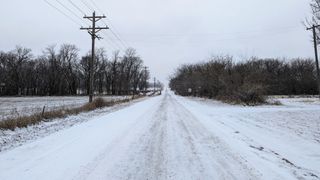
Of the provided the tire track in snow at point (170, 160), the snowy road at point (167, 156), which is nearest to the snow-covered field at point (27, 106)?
the snowy road at point (167, 156)

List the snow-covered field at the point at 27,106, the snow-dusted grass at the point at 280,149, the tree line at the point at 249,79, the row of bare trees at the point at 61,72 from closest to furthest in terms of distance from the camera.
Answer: the snow-dusted grass at the point at 280,149 < the snow-covered field at the point at 27,106 < the tree line at the point at 249,79 < the row of bare trees at the point at 61,72

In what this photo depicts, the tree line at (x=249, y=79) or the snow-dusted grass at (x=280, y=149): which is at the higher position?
the tree line at (x=249, y=79)

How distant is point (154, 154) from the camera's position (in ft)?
29.1

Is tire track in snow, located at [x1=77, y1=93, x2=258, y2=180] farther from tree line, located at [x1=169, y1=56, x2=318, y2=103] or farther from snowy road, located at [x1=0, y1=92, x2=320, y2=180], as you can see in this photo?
tree line, located at [x1=169, y1=56, x2=318, y2=103]

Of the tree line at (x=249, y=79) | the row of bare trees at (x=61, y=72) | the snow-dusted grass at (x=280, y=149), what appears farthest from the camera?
the row of bare trees at (x=61, y=72)

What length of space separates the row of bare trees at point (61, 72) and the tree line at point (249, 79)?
38488mm

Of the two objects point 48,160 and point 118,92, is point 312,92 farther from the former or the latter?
point 48,160

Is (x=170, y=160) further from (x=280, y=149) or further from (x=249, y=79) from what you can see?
(x=249, y=79)

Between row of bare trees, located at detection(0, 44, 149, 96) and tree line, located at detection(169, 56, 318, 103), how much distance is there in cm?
3849

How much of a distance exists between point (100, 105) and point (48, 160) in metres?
25.2

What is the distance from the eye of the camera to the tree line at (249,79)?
124 feet

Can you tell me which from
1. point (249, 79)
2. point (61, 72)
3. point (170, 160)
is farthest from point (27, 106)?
point (61, 72)

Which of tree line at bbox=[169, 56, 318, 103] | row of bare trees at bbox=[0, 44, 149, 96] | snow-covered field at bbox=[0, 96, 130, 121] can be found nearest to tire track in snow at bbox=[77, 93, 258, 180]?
snow-covered field at bbox=[0, 96, 130, 121]

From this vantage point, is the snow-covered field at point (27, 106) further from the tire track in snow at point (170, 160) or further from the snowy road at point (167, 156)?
the tire track in snow at point (170, 160)
